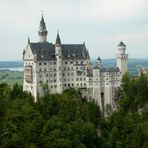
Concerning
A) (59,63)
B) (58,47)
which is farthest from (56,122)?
(58,47)

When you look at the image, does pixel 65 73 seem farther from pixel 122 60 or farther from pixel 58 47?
pixel 122 60

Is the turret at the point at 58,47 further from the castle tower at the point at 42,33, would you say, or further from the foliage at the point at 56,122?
the foliage at the point at 56,122

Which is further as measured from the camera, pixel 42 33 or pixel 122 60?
pixel 42 33

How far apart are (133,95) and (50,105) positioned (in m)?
21.0

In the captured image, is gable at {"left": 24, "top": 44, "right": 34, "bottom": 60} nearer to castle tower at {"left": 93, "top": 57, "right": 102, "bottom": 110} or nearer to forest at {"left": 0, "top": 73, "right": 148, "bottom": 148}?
forest at {"left": 0, "top": 73, "right": 148, "bottom": 148}

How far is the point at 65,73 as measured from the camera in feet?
340

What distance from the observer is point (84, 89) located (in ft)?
340

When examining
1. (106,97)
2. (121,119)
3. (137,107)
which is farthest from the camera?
(106,97)

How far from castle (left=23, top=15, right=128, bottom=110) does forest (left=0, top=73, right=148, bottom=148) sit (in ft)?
7.87

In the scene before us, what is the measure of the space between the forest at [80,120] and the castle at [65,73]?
94.5 inches

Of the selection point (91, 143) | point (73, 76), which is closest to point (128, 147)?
point (91, 143)

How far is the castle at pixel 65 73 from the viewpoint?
10081 cm

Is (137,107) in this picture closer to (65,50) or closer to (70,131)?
(65,50)

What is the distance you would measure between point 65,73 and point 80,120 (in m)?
28.9
